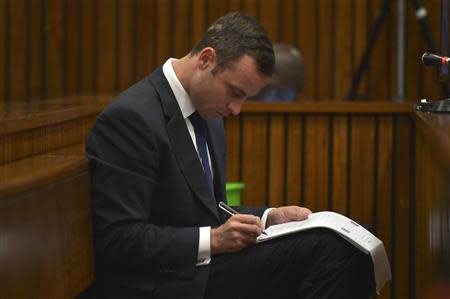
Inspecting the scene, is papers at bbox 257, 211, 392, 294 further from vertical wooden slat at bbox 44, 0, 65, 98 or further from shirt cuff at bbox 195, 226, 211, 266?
vertical wooden slat at bbox 44, 0, 65, 98

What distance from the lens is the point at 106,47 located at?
405cm

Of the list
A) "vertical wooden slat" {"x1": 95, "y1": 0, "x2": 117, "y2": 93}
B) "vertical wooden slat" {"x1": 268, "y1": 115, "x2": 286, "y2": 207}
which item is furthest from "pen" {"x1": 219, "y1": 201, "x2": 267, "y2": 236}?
"vertical wooden slat" {"x1": 95, "y1": 0, "x2": 117, "y2": 93}

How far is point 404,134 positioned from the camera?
3336 mm

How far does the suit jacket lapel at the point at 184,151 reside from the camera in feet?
6.48

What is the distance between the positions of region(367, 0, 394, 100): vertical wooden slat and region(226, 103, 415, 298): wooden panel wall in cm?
64

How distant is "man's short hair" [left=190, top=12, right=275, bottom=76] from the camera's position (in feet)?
6.59

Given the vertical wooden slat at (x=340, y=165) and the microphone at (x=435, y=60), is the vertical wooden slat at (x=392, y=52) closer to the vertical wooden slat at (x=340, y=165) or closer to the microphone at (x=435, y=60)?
the vertical wooden slat at (x=340, y=165)

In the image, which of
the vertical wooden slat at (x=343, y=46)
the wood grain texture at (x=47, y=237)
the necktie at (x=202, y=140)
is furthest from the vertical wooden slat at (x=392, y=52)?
the wood grain texture at (x=47, y=237)

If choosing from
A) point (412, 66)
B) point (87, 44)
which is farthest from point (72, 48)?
point (412, 66)

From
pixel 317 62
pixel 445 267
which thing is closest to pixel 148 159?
pixel 445 267

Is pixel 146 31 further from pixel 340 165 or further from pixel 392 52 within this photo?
pixel 340 165

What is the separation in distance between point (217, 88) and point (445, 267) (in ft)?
1.98

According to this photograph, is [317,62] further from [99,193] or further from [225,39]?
[99,193]

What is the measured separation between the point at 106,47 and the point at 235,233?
228 centimetres
